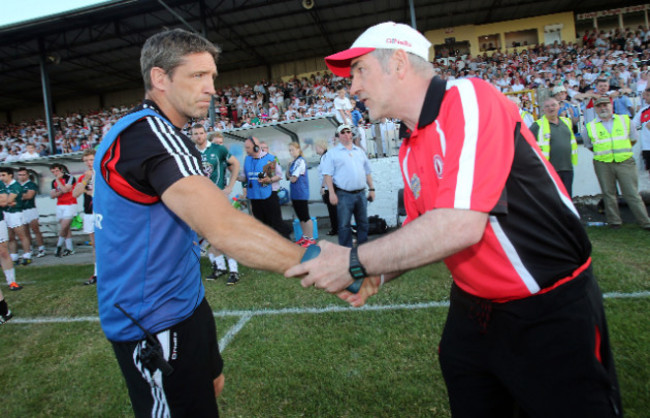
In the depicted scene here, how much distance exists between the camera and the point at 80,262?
386 inches

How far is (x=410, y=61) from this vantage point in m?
1.60

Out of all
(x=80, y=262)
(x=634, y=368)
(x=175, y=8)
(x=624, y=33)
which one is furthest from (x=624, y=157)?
(x=624, y=33)

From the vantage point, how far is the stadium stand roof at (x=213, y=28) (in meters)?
20.1

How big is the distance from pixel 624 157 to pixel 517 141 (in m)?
8.38

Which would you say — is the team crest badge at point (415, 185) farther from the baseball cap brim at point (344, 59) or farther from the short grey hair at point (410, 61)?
the baseball cap brim at point (344, 59)

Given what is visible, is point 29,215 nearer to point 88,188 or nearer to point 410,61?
point 88,188

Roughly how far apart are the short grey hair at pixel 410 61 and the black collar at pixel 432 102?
0.10 metres

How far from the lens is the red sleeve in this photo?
1242mm

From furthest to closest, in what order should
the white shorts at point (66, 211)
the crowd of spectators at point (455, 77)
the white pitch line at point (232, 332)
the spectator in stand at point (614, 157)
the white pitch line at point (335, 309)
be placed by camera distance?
the crowd of spectators at point (455, 77) < the white shorts at point (66, 211) < the spectator in stand at point (614, 157) < the white pitch line at point (335, 309) < the white pitch line at point (232, 332)

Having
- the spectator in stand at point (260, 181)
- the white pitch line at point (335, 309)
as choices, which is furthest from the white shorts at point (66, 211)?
the white pitch line at point (335, 309)

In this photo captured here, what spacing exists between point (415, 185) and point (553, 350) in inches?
31.7

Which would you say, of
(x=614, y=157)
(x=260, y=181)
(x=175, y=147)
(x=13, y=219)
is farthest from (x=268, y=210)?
(x=13, y=219)

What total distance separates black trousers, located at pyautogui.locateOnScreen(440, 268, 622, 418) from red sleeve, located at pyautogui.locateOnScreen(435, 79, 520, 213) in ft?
1.69

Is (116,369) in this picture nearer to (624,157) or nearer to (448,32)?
(624,157)
